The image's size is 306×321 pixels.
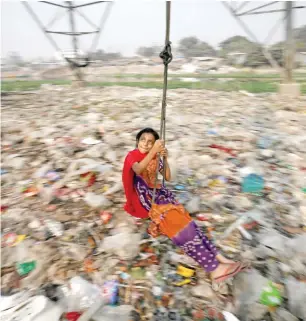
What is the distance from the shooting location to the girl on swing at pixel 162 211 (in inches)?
50.7

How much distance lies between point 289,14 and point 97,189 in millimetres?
2927

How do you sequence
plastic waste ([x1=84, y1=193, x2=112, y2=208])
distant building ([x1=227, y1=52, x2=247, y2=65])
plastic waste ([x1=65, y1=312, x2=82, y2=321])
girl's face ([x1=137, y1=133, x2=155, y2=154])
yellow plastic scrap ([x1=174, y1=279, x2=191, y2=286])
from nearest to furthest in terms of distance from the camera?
1. plastic waste ([x1=65, y1=312, x2=82, y2=321])
2. yellow plastic scrap ([x1=174, y1=279, x2=191, y2=286])
3. girl's face ([x1=137, y1=133, x2=155, y2=154])
4. plastic waste ([x1=84, y1=193, x2=112, y2=208])
5. distant building ([x1=227, y1=52, x2=247, y2=65])

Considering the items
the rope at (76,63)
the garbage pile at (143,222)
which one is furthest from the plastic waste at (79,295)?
the rope at (76,63)

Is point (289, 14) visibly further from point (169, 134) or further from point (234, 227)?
point (234, 227)

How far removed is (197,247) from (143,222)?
455 mm

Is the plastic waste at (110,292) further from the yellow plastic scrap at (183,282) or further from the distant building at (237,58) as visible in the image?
the distant building at (237,58)

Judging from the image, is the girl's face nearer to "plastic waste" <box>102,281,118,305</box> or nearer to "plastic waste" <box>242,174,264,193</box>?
"plastic waste" <box>102,281,118,305</box>

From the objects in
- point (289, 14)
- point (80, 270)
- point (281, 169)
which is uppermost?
point (289, 14)

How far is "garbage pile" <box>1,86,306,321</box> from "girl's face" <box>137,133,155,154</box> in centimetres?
43

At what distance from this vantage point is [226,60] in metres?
4.51

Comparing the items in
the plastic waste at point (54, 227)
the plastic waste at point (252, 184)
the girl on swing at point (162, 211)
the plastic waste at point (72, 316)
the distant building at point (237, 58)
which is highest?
the distant building at point (237, 58)

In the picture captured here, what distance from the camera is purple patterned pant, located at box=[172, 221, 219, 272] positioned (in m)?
1.29

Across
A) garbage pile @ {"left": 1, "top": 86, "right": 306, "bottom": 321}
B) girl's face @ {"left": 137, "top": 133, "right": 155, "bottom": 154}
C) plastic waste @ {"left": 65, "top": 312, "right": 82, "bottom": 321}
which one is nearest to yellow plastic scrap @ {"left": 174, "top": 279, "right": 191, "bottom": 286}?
garbage pile @ {"left": 1, "top": 86, "right": 306, "bottom": 321}

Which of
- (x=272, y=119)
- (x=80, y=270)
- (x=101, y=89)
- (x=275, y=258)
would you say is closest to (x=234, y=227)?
(x=275, y=258)
